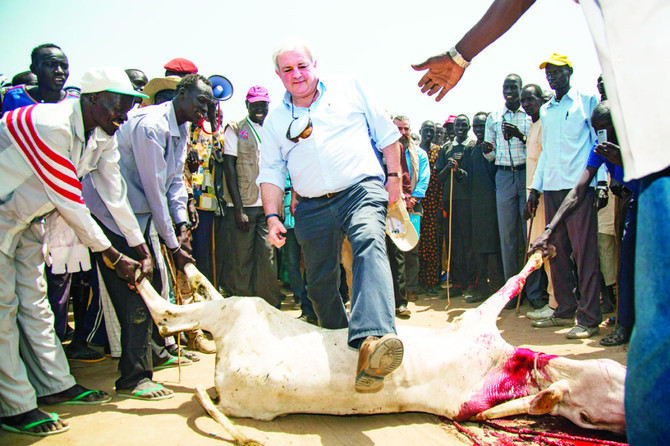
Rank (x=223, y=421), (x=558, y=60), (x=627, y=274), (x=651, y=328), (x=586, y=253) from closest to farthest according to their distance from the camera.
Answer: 1. (x=651, y=328)
2. (x=223, y=421)
3. (x=627, y=274)
4. (x=586, y=253)
5. (x=558, y=60)

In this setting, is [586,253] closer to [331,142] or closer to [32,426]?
[331,142]

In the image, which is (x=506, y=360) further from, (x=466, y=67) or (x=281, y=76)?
(x=281, y=76)

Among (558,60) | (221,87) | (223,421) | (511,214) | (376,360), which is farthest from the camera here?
(221,87)

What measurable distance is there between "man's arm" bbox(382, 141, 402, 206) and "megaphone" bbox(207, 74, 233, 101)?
11.9ft

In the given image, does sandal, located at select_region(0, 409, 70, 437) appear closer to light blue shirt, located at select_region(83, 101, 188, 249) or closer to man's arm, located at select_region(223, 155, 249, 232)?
light blue shirt, located at select_region(83, 101, 188, 249)

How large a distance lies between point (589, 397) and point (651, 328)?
2.05 m

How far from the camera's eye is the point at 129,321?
11.6 feet

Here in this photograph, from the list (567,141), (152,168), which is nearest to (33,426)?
(152,168)

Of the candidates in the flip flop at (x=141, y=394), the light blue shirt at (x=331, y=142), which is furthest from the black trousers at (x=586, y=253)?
the flip flop at (x=141, y=394)

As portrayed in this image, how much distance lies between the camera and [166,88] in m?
5.77

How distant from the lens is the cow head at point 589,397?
111 inches

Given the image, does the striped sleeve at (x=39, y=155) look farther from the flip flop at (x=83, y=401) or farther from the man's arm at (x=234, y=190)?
the man's arm at (x=234, y=190)

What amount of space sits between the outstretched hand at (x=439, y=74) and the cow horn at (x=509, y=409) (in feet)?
5.99

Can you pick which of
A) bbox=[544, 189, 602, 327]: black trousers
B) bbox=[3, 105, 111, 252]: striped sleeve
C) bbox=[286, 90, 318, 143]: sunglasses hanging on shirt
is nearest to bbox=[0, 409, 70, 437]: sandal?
bbox=[3, 105, 111, 252]: striped sleeve
